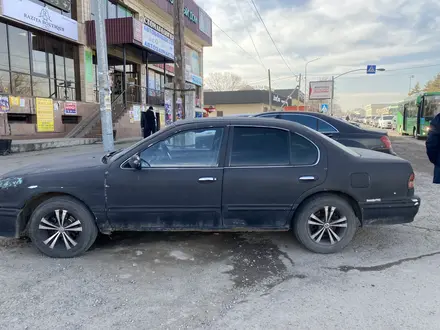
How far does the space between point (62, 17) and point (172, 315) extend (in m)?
18.3

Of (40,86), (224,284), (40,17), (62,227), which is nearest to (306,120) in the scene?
(224,284)

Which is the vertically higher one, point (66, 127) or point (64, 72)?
point (64, 72)

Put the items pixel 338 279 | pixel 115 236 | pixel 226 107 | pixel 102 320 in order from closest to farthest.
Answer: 1. pixel 102 320
2. pixel 338 279
3. pixel 115 236
4. pixel 226 107

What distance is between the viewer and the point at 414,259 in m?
3.74

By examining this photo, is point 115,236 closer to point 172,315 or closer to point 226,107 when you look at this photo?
point 172,315

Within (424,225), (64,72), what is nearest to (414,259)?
(424,225)

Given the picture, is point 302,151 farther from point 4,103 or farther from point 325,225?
point 4,103

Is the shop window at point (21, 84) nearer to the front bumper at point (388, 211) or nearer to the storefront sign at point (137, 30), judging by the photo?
the storefront sign at point (137, 30)

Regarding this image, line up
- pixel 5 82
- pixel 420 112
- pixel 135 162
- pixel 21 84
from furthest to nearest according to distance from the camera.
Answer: pixel 420 112
pixel 21 84
pixel 5 82
pixel 135 162

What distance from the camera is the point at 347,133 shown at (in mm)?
6746

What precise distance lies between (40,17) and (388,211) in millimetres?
17278

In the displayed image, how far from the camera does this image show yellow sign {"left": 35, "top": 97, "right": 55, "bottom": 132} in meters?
15.4

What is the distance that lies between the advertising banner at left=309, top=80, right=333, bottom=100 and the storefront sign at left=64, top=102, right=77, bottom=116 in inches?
1777

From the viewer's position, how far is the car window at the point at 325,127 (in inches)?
270
